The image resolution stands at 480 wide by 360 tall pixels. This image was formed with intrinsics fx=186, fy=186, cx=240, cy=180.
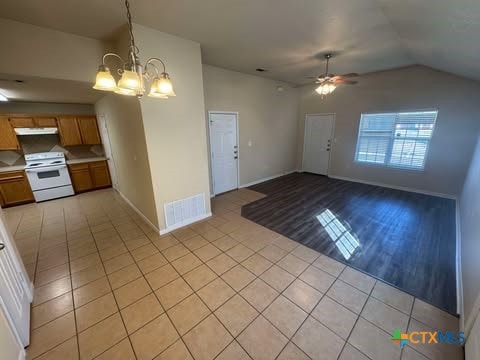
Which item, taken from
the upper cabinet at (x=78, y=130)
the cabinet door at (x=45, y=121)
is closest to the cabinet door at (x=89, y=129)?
the upper cabinet at (x=78, y=130)

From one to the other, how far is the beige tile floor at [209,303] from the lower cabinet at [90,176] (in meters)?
2.34

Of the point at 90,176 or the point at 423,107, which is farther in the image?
the point at 90,176

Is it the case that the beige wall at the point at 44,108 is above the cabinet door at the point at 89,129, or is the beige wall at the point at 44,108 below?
above

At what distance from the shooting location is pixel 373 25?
242cm

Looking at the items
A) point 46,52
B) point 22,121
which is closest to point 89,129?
point 22,121

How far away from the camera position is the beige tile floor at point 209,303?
4.90 feet

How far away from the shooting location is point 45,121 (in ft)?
15.1

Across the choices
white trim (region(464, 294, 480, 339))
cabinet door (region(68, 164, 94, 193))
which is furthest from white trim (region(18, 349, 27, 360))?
cabinet door (region(68, 164, 94, 193))

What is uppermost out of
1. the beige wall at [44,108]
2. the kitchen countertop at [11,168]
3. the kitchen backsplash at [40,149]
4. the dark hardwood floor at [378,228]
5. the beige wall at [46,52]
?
the beige wall at [46,52]

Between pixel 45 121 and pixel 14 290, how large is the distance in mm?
4770

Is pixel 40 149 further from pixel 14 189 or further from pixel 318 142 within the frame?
pixel 318 142

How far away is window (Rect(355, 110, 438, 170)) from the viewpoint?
435 centimetres

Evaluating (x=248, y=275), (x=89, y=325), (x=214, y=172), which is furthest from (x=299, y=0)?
(x=89, y=325)

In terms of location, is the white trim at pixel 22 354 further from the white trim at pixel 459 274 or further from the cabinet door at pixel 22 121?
the cabinet door at pixel 22 121
